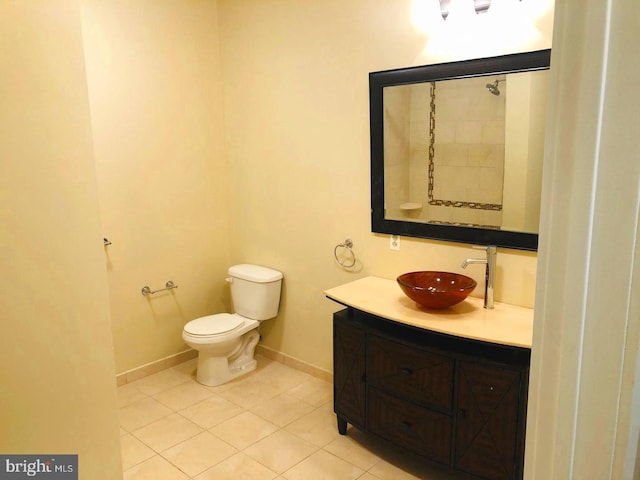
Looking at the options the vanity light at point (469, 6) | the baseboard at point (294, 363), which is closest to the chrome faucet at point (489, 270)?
the vanity light at point (469, 6)

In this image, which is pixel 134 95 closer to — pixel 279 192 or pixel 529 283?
pixel 279 192

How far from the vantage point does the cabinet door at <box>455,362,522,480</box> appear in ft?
6.85

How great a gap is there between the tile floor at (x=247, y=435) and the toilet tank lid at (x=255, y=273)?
70 centimetres

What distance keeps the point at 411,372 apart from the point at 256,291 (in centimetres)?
153

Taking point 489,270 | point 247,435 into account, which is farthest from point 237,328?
point 489,270

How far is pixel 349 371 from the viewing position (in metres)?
2.72

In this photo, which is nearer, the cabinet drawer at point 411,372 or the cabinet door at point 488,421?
the cabinet door at point 488,421

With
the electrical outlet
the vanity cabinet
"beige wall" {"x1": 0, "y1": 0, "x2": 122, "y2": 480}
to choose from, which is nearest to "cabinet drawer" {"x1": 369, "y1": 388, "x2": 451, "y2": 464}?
the vanity cabinet

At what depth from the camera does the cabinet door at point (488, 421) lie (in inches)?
82.2

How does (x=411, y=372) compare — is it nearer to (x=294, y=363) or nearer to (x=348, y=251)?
(x=348, y=251)

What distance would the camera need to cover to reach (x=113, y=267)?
11.0 feet

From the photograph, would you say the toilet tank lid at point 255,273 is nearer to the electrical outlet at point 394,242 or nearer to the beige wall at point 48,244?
the electrical outlet at point 394,242

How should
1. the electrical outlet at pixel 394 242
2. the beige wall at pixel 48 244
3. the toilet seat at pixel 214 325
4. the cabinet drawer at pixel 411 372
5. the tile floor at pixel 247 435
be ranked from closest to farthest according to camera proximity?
the beige wall at pixel 48 244 < the cabinet drawer at pixel 411 372 < the tile floor at pixel 247 435 < the electrical outlet at pixel 394 242 < the toilet seat at pixel 214 325

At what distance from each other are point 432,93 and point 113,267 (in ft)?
Result: 7.58
